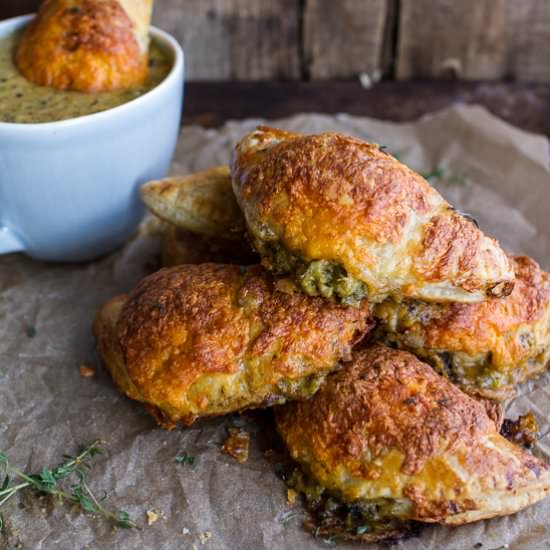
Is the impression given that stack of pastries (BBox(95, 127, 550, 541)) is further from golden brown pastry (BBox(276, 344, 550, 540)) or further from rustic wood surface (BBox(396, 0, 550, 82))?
rustic wood surface (BBox(396, 0, 550, 82))

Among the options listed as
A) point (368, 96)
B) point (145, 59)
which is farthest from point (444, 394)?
point (368, 96)

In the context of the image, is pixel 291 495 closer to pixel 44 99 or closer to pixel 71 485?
pixel 71 485

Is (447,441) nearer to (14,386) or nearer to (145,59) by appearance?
(14,386)

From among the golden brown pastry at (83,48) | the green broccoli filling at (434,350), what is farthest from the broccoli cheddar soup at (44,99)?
the green broccoli filling at (434,350)

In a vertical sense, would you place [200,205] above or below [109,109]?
below

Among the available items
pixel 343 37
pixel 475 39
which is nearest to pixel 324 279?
pixel 343 37

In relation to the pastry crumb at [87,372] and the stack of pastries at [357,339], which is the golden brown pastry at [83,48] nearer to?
the stack of pastries at [357,339]
